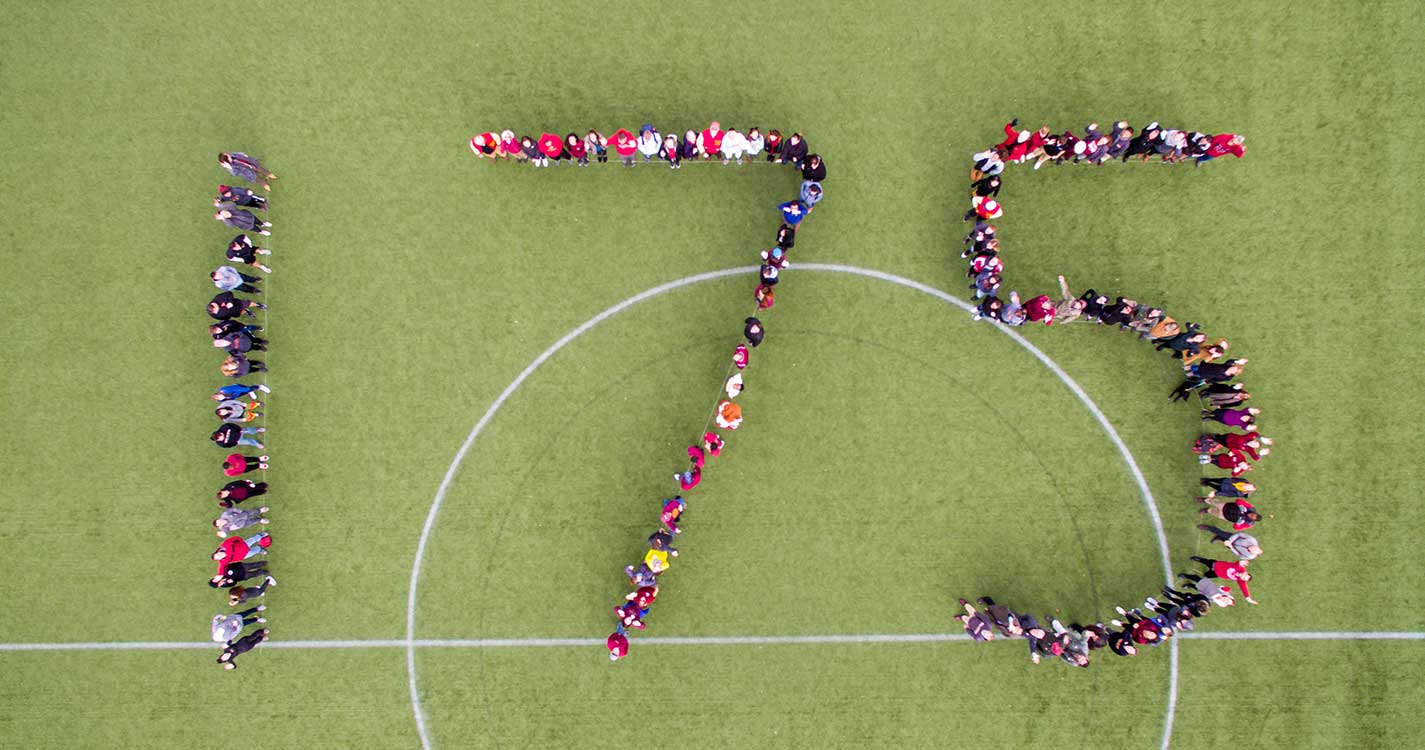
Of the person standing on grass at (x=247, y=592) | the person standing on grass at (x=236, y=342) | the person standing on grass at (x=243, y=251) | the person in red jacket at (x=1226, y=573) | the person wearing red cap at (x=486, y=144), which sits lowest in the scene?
the person standing on grass at (x=247, y=592)

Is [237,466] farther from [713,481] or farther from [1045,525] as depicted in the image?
[1045,525]

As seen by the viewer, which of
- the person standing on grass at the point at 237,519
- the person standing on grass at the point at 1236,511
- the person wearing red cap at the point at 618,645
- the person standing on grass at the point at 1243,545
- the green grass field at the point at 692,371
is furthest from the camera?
the green grass field at the point at 692,371

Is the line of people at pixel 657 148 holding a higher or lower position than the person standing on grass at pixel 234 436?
higher

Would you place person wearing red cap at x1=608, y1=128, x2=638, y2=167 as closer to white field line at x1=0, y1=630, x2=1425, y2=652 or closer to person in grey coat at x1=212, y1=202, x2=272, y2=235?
person in grey coat at x1=212, y1=202, x2=272, y2=235

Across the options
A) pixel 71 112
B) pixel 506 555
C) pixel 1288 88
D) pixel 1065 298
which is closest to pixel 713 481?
pixel 506 555

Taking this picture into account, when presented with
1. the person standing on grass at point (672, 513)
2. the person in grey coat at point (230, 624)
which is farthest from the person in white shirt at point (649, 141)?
the person in grey coat at point (230, 624)

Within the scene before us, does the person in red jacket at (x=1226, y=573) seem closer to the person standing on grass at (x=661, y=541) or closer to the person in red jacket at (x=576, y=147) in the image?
the person standing on grass at (x=661, y=541)

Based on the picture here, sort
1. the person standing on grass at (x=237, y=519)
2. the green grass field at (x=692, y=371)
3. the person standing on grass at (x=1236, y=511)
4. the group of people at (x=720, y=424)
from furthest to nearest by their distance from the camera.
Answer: the green grass field at (x=692, y=371) → the person standing on grass at (x=237, y=519) → the group of people at (x=720, y=424) → the person standing on grass at (x=1236, y=511)

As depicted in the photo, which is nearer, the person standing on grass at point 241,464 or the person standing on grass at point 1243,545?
the person standing on grass at point 1243,545

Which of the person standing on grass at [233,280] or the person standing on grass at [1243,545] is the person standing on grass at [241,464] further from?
the person standing on grass at [1243,545]

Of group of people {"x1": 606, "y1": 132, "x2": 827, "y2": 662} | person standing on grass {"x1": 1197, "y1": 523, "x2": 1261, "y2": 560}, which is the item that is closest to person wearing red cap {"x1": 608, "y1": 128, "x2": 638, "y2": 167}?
group of people {"x1": 606, "y1": 132, "x2": 827, "y2": 662}
